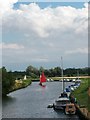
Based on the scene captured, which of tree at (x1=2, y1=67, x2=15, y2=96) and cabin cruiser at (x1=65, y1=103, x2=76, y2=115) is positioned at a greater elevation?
tree at (x1=2, y1=67, x2=15, y2=96)

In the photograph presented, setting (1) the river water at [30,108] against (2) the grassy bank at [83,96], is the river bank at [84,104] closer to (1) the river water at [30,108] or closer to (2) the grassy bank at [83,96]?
(2) the grassy bank at [83,96]

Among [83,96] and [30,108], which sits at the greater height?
[83,96]

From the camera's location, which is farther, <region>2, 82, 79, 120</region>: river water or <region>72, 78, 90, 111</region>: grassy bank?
<region>2, 82, 79, 120</region>: river water

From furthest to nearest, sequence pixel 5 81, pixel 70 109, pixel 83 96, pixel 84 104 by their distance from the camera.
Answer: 1. pixel 5 81
2. pixel 83 96
3. pixel 70 109
4. pixel 84 104

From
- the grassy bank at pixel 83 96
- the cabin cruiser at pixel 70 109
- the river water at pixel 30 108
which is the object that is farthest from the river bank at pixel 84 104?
the river water at pixel 30 108

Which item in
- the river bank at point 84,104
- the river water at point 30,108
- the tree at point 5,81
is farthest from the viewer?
the tree at point 5,81

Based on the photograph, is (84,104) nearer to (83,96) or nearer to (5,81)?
(83,96)

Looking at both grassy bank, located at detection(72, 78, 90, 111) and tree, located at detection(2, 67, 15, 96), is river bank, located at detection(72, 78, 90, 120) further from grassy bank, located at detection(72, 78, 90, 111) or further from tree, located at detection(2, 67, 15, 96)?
tree, located at detection(2, 67, 15, 96)

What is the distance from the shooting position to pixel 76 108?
23.3 m

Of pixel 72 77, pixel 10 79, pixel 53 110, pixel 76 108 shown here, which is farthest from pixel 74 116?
pixel 72 77

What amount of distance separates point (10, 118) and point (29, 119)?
6.59 feet

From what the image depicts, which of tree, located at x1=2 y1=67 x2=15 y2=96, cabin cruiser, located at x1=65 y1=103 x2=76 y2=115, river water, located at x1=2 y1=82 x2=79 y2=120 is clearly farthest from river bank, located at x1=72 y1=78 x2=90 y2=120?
tree, located at x1=2 y1=67 x2=15 y2=96

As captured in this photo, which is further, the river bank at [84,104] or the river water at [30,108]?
the river water at [30,108]

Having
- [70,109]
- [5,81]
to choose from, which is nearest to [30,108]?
[70,109]
